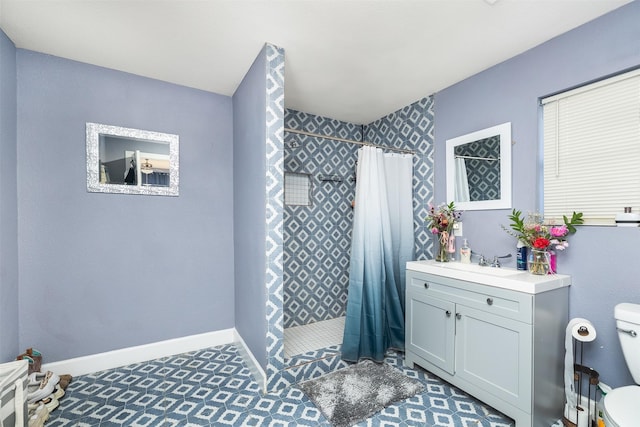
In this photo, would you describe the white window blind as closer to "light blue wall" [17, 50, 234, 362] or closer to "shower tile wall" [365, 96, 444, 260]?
"shower tile wall" [365, 96, 444, 260]

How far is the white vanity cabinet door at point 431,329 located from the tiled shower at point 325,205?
705mm

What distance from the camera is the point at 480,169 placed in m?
2.34

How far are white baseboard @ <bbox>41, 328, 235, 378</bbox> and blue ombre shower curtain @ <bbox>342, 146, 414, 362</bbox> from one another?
983 millimetres

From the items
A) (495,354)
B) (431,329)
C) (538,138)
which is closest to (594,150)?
(538,138)

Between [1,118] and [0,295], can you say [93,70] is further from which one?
[0,295]

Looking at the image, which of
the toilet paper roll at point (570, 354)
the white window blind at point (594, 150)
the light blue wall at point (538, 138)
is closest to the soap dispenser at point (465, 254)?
the light blue wall at point (538, 138)

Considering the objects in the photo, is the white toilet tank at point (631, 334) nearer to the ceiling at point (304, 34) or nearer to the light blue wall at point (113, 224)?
the ceiling at point (304, 34)

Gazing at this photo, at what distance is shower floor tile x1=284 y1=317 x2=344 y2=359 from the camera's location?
8.33 ft

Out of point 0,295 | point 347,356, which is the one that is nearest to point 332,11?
point 347,356

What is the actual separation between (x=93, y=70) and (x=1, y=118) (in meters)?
0.74

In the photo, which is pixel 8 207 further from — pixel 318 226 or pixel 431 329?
pixel 431 329

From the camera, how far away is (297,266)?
10.5 feet

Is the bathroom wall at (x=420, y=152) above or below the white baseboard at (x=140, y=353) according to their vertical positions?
above

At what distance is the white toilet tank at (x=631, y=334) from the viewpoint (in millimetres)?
1402
